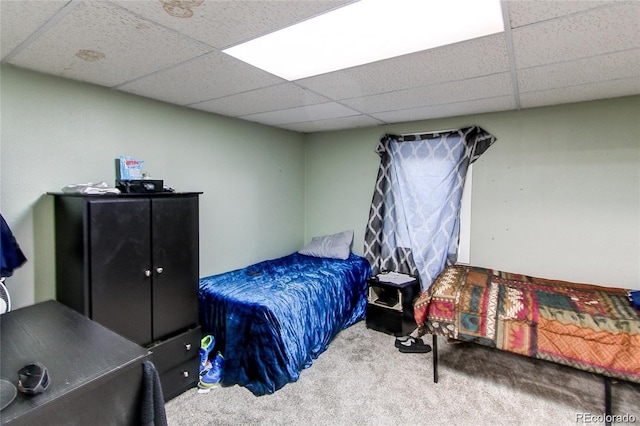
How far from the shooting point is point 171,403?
2135 mm

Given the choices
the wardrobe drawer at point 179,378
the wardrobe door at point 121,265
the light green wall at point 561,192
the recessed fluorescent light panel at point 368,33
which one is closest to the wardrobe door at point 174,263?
the wardrobe door at point 121,265

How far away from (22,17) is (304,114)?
203cm

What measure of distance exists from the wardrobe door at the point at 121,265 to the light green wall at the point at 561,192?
2797 millimetres

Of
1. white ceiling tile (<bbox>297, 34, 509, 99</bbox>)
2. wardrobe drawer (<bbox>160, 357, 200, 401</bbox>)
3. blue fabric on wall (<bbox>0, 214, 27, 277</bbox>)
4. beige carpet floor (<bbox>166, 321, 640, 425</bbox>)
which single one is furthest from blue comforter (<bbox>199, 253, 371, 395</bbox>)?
white ceiling tile (<bbox>297, 34, 509, 99</bbox>)

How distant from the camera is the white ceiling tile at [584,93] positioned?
7.02ft

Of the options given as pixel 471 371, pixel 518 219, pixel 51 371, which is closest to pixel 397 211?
pixel 518 219

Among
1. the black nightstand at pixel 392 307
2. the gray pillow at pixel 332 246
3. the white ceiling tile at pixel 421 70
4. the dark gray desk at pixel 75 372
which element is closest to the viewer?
the dark gray desk at pixel 75 372

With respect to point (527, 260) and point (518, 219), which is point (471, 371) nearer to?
point (527, 260)

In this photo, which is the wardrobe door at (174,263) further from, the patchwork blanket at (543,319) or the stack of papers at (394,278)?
the stack of papers at (394,278)

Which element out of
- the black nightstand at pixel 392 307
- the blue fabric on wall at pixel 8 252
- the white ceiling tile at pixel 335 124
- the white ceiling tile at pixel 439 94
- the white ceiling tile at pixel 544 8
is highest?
the white ceiling tile at pixel 335 124

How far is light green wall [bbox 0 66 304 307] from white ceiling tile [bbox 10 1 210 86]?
244mm

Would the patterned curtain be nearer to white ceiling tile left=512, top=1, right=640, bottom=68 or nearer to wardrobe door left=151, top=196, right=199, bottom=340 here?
white ceiling tile left=512, top=1, right=640, bottom=68

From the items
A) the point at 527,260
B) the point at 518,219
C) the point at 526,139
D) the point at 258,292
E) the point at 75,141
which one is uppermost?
the point at 526,139

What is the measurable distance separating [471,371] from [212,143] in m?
2.97
